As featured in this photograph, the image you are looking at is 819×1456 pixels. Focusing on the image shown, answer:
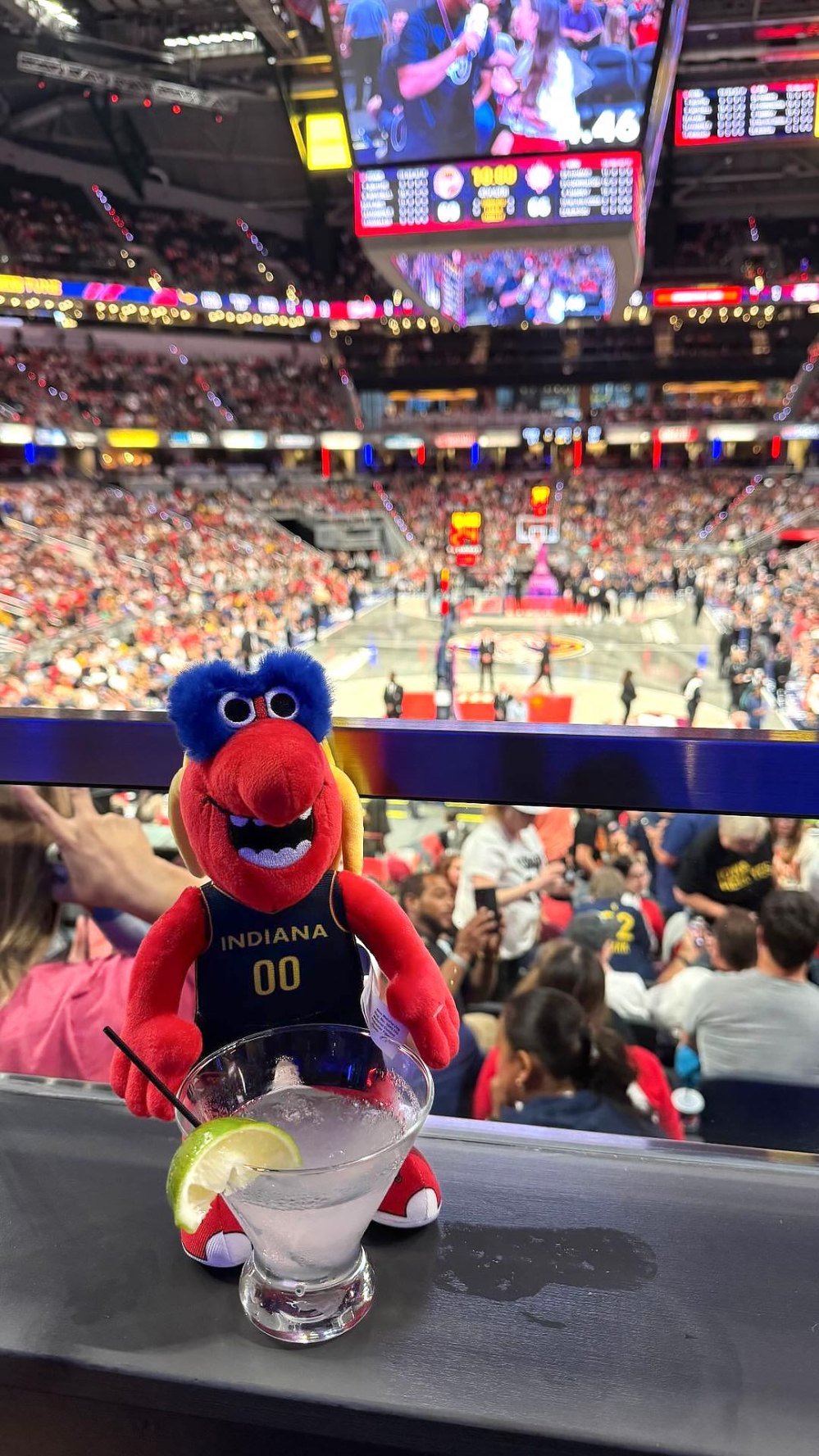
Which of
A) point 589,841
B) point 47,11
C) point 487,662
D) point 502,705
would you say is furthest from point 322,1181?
point 47,11

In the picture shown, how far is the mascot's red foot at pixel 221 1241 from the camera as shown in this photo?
667 millimetres

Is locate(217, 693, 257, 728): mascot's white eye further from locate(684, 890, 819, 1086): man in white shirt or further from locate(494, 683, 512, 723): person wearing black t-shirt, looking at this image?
locate(494, 683, 512, 723): person wearing black t-shirt

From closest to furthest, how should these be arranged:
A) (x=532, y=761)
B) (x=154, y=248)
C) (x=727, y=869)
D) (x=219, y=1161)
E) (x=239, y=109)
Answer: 1. (x=219, y=1161)
2. (x=532, y=761)
3. (x=727, y=869)
4. (x=239, y=109)
5. (x=154, y=248)

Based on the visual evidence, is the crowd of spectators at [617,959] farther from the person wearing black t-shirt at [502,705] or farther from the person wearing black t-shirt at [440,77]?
the person wearing black t-shirt at [502,705]

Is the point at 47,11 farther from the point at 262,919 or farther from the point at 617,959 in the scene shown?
the point at 262,919

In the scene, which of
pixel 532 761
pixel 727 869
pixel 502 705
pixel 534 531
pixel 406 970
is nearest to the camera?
pixel 406 970

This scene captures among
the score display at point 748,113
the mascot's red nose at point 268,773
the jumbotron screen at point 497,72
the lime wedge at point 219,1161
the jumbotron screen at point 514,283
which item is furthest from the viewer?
the jumbotron screen at point 514,283

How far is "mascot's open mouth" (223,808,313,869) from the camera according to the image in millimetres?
685

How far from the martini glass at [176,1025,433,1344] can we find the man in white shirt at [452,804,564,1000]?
0.37 meters

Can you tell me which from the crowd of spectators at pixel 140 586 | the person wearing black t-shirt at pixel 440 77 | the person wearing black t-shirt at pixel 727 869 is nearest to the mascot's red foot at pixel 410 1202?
the person wearing black t-shirt at pixel 727 869

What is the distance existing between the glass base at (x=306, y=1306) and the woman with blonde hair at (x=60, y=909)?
463 millimetres

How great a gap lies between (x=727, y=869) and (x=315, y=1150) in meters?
0.57

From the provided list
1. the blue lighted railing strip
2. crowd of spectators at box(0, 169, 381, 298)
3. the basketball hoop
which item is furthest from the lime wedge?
crowd of spectators at box(0, 169, 381, 298)

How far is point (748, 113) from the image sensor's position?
5820 mm
